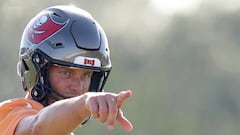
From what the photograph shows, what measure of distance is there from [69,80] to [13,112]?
0.47 meters

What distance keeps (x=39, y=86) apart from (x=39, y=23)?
35cm

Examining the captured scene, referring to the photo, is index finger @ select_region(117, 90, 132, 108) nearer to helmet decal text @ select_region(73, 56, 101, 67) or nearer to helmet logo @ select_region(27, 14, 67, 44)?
helmet decal text @ select_region(73, 56, 101, 67)

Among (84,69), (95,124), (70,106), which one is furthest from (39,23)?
(95,124)

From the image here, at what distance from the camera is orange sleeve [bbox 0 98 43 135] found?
4039mm

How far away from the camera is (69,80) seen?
454 centimetres

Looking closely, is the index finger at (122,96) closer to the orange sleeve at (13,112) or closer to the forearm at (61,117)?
the forearm at (61,117)

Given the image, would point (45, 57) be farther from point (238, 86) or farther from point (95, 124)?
point (238, 86)

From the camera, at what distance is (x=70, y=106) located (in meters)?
3.63

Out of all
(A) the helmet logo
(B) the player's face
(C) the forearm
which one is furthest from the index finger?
(A) the helmet logo

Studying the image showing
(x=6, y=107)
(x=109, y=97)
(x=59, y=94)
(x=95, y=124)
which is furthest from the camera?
(x=95, y=124)

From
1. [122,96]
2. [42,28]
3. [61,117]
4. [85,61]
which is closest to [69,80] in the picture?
[85,61]

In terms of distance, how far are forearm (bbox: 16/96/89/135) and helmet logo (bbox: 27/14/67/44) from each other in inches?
37.6

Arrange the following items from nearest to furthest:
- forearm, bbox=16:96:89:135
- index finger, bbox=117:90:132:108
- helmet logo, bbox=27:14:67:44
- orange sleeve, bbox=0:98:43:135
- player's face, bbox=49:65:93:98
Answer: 1. index finger, bbox=117:90:132:108
2. forearm, bbox=16:96:89:135
3. orange sleeve, bbox=0:98:43:135
4. player's face, bbox=49:65:93:98
5. helmet logo, bbox=27:14:67:44

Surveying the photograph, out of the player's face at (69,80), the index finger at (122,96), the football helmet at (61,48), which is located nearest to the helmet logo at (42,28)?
the football helmet at (61,48)
